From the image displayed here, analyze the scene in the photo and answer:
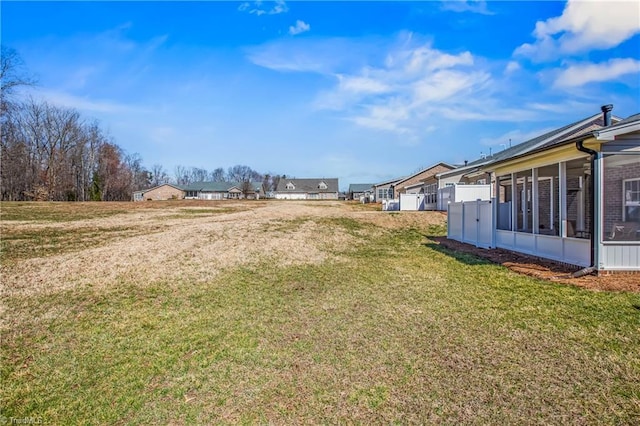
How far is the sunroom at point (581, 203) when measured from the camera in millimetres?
6633

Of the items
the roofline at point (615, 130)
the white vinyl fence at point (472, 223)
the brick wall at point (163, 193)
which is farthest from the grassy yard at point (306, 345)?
the brick wall at point (163, 193)

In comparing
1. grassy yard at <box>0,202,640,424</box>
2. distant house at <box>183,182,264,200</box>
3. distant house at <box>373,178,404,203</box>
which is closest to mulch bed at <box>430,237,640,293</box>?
grassy yard at <box>0,202,640,424</box>

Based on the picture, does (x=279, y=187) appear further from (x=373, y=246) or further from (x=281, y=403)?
(x=281, y=403)

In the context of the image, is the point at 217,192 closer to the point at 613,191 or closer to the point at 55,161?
the point at 55,161

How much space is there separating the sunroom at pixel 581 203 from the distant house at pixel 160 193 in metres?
66.5

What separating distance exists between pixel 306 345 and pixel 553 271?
6208 mm

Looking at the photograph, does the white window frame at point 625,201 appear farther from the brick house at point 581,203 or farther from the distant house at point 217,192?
the distant house at point 217,192

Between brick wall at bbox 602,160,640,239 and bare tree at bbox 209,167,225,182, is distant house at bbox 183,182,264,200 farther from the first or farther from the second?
brick wall at bbox 602,160,640,239

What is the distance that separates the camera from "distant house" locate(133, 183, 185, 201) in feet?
222

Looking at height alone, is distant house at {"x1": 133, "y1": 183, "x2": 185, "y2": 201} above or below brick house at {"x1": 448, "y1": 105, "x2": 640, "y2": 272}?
above

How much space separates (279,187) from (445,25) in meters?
67.1

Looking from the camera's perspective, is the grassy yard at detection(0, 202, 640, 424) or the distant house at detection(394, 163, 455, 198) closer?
the grassy yard at detection(0, 202, 640, 424)

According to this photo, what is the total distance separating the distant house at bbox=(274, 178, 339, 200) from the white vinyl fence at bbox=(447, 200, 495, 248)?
6305 centimetres

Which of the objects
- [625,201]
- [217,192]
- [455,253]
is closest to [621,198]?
[625,201]
